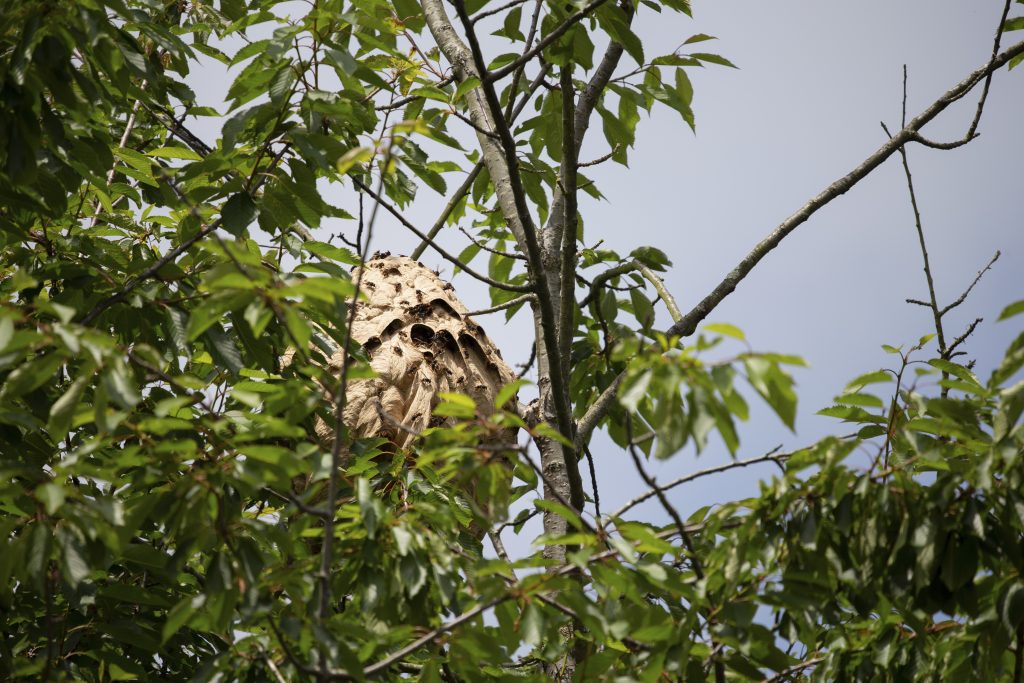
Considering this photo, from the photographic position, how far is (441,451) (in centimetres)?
191

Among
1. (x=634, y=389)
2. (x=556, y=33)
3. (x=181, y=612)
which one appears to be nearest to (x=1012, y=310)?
(x=634, y=389)

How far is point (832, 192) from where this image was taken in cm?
326

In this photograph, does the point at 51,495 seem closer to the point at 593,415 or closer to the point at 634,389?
the point at 634,389

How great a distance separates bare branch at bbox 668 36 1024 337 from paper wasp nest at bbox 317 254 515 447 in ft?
2.86

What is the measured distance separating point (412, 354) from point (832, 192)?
5.16ft

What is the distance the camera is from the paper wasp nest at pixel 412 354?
11.4 ft

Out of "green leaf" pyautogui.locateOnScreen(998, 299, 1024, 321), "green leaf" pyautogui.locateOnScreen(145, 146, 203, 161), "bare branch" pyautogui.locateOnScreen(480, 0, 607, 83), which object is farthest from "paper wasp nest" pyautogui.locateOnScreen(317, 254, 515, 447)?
"green leaf" pyautogui.locateOnScreen(998, 299, 1024, 321)

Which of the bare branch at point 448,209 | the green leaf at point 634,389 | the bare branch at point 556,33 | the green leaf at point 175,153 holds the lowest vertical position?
the green leaf at point 634,389

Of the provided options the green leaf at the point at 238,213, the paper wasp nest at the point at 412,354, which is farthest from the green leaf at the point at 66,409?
the paper wasp nest at the point at 412,354

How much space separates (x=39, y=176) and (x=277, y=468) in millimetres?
1373

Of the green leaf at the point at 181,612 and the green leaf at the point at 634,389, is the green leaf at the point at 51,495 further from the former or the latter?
the green leaf at the point at 634,389

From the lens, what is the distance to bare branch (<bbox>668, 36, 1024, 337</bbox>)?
3189 millimetres

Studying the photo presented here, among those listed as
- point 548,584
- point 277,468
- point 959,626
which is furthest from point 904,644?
point 277,468

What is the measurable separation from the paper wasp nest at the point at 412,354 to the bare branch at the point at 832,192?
872 millimetres
